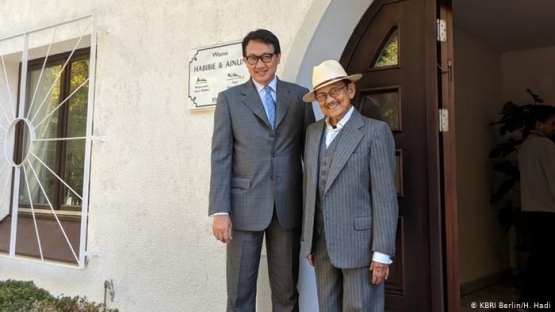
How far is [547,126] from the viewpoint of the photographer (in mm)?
4637

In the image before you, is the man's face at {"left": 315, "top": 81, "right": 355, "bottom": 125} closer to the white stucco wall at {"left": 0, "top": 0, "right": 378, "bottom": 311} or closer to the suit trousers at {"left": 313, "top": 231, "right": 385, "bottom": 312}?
the suit trousers at {"left": 313, "top": 231, "right": 385, "bottom": 312}

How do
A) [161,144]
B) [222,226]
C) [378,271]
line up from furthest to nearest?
[161,144] < [222,226] < [378,271]

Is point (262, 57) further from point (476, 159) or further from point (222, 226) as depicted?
point (476, 159)

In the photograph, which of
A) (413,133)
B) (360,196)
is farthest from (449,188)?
(360,196)

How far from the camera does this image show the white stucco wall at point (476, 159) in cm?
502

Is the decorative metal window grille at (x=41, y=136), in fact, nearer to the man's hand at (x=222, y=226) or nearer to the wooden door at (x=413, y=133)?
the man's hand at (x=222, y=226)

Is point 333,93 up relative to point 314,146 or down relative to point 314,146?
up

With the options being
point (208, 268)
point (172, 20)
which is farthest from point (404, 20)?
point (208, 268)

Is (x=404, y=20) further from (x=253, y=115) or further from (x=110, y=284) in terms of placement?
(x=110, y=284)

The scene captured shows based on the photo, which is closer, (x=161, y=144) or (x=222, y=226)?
(x=222, y=226)

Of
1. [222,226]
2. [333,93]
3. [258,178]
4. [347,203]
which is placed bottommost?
[222,226]

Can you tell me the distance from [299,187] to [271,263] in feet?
1.34

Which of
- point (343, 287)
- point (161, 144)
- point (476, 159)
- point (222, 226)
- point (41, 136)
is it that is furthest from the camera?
point (476, 159)

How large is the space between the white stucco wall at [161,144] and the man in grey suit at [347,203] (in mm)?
639
